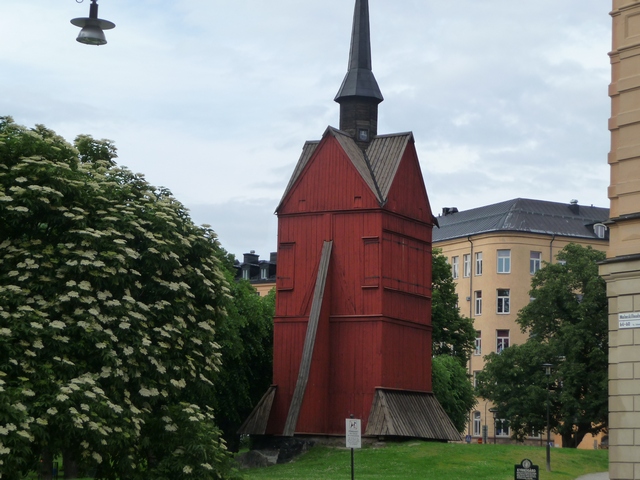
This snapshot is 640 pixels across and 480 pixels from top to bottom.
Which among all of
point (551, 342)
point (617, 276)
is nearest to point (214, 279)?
point (617, 276)

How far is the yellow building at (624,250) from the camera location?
18.4 metres

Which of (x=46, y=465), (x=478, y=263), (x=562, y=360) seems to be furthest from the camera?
(x=478, y=263)

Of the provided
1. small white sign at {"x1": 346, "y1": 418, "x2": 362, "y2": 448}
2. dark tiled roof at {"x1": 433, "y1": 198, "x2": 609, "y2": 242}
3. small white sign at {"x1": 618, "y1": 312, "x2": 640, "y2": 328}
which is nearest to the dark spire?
small white sign at {"x1": 346, "y1": 418, "x2": 362, "y2": 448}

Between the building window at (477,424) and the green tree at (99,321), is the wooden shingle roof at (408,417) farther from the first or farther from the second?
the building window at (477,424)

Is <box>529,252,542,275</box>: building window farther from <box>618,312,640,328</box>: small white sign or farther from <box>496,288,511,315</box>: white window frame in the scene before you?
<box>618,312,640,328</box>: small white sign

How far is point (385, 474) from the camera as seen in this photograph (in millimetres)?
41031

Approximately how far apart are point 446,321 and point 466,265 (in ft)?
65.4

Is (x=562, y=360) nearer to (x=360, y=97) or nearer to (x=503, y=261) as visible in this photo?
(x=360, y=97)

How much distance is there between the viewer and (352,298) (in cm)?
4822

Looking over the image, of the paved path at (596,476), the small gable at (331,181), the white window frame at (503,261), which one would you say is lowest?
the paved path at (596,476)

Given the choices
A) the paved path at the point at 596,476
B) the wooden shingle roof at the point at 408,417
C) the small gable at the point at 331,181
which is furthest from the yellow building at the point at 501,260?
the paved path at the point at 596,476

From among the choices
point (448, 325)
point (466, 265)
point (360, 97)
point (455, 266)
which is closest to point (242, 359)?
point (360, 97)

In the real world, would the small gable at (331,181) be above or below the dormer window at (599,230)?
below

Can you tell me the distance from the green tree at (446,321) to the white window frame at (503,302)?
588 inches
